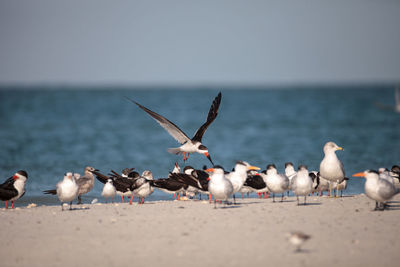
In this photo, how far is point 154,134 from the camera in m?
38.0

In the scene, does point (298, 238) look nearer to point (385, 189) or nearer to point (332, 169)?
point (385, 189)

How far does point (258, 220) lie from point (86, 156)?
1628 centimetres

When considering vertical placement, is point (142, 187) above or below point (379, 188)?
below

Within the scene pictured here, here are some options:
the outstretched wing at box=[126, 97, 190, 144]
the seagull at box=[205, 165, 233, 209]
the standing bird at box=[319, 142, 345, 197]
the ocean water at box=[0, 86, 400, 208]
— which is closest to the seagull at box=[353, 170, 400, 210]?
the standing bird at box=[319, 142, 345, 197]

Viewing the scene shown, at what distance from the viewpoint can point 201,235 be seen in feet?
28.5

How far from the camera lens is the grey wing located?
32.7ft

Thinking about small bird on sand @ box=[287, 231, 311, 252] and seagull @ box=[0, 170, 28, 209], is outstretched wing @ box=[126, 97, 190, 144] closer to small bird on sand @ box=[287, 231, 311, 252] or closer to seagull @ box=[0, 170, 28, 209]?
seagull @ box=[0, 170, 28, 209]

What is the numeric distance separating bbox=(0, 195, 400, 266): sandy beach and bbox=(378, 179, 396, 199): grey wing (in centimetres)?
39

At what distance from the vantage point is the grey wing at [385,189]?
9977mm

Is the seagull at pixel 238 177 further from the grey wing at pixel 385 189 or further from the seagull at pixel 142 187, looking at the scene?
the grey wing at pixel 385 189

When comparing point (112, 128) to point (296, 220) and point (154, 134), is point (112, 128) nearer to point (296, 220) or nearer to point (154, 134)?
point (154, 134)

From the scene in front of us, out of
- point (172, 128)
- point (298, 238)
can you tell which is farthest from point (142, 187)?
point (298, 238)

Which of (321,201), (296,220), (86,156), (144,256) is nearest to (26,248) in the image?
(144,256)

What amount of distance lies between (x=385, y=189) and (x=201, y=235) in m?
3.44
